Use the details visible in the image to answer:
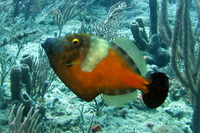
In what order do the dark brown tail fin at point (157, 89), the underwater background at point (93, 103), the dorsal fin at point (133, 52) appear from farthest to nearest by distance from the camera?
the underwater background at point (93, 103) → the dorsal fin at point (133, 52) → the dark brown tail fin at point (157, 89)

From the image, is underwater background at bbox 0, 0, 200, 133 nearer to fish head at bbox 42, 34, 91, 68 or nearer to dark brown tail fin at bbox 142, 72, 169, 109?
fish head at bbox 42, 34, 91, 68

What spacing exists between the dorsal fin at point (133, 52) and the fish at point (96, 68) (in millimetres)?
17

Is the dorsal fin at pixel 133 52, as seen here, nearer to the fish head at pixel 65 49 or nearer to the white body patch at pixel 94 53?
the white body patch at pixel 94 53

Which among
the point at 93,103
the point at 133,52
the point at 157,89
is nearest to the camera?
the point at 157,89

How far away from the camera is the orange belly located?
3.37 ft

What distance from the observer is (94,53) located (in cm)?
104

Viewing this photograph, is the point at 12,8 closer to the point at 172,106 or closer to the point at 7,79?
the point at 7,79

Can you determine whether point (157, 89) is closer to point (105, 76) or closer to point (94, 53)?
point (105, 76)

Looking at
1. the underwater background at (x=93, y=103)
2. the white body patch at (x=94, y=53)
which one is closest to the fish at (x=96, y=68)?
the white body patch at (x=94, y=53)

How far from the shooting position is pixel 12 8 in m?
8.18

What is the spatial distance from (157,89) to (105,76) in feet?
1.04

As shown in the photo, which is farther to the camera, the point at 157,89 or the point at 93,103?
the point at 93,103

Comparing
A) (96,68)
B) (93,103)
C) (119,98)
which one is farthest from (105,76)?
(93,103)

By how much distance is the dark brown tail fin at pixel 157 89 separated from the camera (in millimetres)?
976
